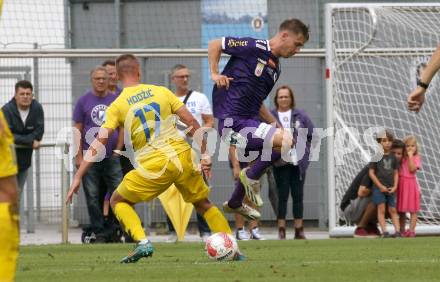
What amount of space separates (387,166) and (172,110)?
606cm

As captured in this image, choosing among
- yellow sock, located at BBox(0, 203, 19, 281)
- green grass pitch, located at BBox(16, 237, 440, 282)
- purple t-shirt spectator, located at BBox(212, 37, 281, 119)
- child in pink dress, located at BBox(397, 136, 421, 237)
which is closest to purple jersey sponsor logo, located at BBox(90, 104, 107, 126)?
green grass pitch, located at BBox(16, 237, 440, 282)

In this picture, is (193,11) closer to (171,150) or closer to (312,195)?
(312,195)

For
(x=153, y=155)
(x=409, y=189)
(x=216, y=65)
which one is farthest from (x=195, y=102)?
(x=153, y=155)

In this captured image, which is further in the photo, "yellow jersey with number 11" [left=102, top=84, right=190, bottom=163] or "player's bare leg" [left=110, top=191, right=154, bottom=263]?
"yellow jersey with number 11" [left=102, top=84, right=190, bottom=163]

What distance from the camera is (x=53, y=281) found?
8.38 m

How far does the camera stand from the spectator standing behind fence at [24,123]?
49.3 ft

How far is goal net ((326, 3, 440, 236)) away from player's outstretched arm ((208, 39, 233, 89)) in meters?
5.47

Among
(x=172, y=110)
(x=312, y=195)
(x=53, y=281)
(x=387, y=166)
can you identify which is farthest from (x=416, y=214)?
(x=53, y=281)

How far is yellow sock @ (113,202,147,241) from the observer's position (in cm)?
996

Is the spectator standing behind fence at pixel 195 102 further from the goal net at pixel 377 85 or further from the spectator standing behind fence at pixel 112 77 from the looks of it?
the goal net at pixel 377 85

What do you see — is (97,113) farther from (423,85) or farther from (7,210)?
(7,210)

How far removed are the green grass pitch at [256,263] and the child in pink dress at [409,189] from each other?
258 cm

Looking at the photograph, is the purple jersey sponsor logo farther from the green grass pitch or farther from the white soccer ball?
the white soccer ball

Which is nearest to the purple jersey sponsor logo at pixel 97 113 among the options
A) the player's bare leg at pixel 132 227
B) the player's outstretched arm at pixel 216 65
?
the player's outstretched arm at pixel 216 65
